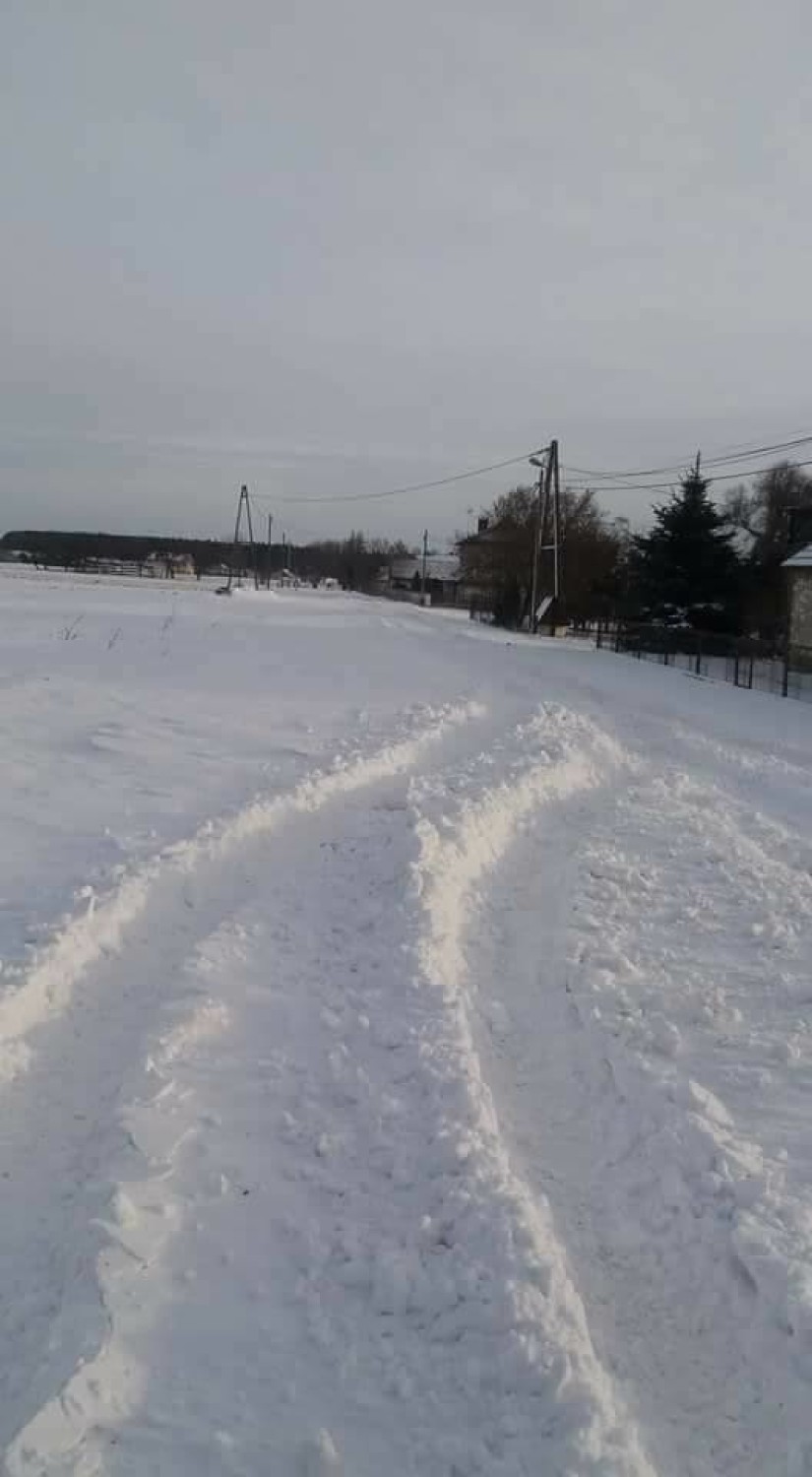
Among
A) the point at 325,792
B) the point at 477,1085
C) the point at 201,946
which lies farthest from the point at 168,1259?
the point at 325,792

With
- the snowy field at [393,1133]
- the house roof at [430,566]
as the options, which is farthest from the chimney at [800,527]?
the house roof at [430,566]

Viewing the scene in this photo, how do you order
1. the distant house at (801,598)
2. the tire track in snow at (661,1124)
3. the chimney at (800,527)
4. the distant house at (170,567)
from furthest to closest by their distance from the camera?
the distant house at (170,567) < the chimney at (800,527) < the distant house at (801,598) < the tire track in snow at (661,1124)

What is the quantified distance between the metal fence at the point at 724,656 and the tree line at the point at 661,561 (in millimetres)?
2504

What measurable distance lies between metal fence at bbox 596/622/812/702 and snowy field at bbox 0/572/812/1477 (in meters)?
17.6

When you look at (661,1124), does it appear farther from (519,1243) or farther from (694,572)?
(694,572)

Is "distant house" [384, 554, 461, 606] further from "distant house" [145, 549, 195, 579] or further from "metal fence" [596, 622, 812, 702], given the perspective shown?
"metal fence" [596, 622, 812, 702]

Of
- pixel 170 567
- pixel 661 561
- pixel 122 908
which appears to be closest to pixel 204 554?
pixel 170 567

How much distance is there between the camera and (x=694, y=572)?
133ft

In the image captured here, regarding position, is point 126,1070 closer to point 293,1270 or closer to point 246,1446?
point 293,1270

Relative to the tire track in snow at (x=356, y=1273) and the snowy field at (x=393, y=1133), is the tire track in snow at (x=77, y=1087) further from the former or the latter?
the tire track in snow at (x=356, y=1273)

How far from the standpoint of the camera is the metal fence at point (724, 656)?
2728 centimetres

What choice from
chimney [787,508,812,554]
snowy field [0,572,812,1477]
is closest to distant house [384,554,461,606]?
chimney [787,508,812,554]

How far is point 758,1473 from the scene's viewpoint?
120 inches

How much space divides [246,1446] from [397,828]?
6417 millimetres
